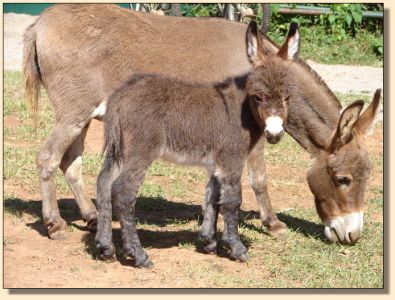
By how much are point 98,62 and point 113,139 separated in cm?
97

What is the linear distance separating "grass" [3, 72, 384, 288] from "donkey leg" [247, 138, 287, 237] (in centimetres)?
10

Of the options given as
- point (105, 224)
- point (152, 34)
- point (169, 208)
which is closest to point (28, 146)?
point (169, 208)

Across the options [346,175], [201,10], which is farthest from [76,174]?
[201,10]

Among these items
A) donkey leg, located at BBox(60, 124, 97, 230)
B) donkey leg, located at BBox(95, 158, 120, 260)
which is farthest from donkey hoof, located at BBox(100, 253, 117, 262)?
donkey leg, located at BBox(60, 124, 97, 230)

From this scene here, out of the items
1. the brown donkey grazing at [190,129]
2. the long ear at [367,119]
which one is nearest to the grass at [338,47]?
the long ear at [367,119]

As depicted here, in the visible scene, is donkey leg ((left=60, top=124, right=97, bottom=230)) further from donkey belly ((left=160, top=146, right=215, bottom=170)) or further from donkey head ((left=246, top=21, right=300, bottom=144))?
donkey head ((left=246, top=21, right=300, bottom=144))

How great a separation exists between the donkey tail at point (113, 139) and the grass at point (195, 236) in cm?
77

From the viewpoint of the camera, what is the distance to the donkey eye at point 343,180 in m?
5.63

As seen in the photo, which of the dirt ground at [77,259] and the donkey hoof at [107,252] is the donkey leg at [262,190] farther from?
the donkey hoof at [107,252]

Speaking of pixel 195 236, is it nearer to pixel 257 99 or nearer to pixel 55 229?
pixel 55 229

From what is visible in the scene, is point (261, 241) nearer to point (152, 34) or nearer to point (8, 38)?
point (152, 34)

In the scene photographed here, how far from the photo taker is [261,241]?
5.94 m

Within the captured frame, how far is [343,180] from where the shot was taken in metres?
5.65

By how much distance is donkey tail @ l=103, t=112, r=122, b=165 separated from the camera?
16.7 ft
